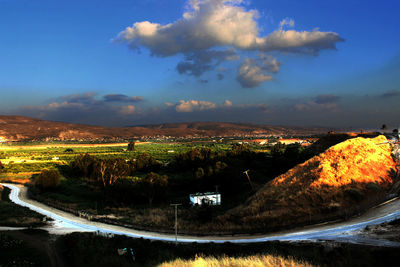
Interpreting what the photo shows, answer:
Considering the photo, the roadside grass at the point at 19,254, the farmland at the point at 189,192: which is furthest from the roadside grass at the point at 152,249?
the farmland at the point at 189,192

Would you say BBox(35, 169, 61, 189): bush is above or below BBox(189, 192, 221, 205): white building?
above

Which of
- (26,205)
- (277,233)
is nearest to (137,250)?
(277,233)

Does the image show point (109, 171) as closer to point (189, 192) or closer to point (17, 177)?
point (189, 192)

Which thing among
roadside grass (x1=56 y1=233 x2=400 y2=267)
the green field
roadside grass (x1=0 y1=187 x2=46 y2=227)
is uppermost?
→ the green field

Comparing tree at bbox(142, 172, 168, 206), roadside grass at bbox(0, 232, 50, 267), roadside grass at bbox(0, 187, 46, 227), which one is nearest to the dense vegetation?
tree at bbox(142, 172, 168, 206)

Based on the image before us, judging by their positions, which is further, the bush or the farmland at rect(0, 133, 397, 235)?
the bush

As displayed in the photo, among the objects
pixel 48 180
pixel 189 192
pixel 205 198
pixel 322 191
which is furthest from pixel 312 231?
pixel 48 180

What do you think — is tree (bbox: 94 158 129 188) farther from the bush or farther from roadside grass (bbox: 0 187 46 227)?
roadside grass (bbox: 0 187 46 227)
